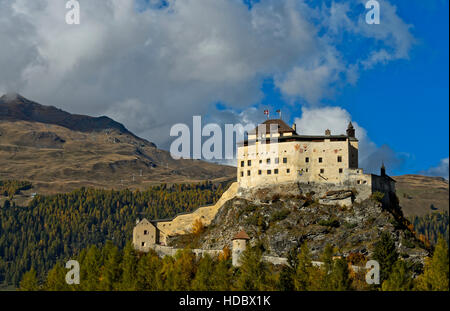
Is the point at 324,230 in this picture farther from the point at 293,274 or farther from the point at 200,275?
the point at 200,275

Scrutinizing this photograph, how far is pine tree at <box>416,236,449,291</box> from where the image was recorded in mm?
94625

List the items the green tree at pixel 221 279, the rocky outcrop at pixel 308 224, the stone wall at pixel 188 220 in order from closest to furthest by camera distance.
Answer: the green tree at pixel 221 279 < the rocky outcrop at pixel 308 224 < the stone wall at pixel 188 220

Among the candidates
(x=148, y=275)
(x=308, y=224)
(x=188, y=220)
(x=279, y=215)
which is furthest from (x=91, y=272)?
(x=308, y=224)

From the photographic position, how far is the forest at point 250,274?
95.9 m

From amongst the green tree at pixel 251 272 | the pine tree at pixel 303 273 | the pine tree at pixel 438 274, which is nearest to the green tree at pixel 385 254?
the pine tree at pixel 438 274

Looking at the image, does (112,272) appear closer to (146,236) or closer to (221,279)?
(221,279)

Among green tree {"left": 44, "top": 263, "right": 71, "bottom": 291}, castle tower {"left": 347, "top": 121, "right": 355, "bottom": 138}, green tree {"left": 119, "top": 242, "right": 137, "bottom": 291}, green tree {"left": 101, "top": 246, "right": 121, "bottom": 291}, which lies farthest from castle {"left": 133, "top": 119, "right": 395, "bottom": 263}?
green tree {"left": 44, "top": 263, "right": 71, "bottom": 291}

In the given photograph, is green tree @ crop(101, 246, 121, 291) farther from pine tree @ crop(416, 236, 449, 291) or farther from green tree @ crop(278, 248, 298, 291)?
pine tree @ crop(416, 236, 449, 291)

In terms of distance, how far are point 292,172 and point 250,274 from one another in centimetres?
3392

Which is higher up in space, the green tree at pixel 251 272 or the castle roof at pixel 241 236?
the castle roof at pixel 241 236

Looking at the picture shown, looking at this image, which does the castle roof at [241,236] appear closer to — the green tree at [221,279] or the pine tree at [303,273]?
the pine tree at [303,273]

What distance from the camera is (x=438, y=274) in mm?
95438

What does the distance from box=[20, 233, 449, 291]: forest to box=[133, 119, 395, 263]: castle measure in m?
14.5

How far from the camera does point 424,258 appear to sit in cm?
11288
